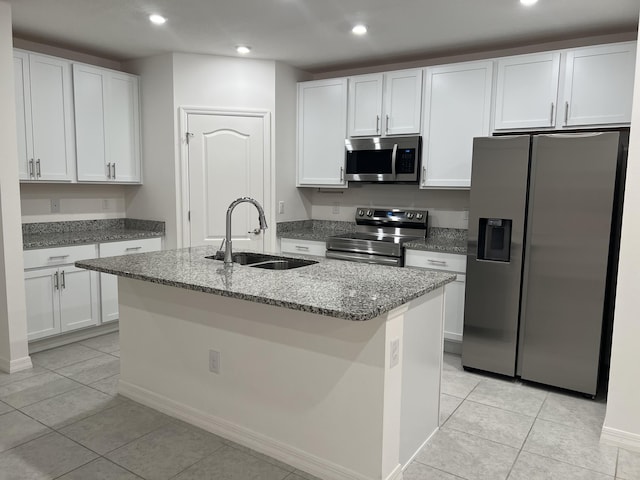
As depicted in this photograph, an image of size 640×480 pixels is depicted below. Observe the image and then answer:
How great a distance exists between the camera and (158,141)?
4484 mm

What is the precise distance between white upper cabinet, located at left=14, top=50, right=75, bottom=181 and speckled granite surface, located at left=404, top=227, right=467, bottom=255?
3000 mm

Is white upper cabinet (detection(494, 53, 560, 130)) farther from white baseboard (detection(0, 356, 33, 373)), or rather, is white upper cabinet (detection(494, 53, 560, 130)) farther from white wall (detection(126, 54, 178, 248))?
white baseboard (detection(0, 356, 33, 373))

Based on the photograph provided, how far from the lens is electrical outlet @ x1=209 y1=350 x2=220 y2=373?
2.58m

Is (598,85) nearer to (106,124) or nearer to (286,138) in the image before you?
(286,138)

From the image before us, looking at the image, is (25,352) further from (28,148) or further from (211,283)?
(211,283)

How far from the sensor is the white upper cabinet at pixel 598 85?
3275 millimetres

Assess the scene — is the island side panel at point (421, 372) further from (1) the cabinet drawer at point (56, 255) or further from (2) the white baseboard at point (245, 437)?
(1) the cabinet drawer at point (56, 255)

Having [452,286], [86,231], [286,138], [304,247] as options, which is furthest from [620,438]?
[86,231]

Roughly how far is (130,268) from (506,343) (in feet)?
8.41

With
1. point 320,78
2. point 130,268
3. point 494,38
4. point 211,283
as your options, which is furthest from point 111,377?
point 494,38

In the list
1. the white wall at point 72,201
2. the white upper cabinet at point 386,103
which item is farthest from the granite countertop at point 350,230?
the white wall at point 72,201

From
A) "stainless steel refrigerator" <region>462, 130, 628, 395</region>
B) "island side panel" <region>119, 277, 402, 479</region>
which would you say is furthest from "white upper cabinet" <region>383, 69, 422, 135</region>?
"island side panel" <region>119, 277, 402, 479</region>

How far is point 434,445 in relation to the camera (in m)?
2.54

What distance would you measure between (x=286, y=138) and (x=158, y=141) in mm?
1226
